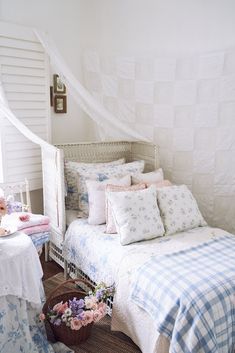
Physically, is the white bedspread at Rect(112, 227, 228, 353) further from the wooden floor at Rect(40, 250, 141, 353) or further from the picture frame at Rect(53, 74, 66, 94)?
the picture frame at Rect(53, 74, 66, 94)

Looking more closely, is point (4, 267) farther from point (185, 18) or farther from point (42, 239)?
point (185, 18)

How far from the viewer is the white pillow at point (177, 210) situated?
2.31m

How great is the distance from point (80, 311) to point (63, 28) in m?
2.52

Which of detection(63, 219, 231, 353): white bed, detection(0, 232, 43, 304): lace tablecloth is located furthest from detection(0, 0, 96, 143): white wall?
detection(0, 232, 43, 304): lace tablecloth

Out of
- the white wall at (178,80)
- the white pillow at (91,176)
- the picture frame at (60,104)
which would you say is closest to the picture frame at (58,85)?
the picture frame at (60,104)

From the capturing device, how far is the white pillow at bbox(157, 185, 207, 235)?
2.31 meters

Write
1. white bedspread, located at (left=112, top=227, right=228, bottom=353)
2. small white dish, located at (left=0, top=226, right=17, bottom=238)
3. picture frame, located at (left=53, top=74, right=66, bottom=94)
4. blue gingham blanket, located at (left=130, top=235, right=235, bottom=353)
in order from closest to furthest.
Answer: blue gingham blanket, located at (left=130, top=235, right=235, bottom=353) < white bedspread, located at (left=112, top=227, right=228, bottom=353) < small white dish, located at (left=0, top=226, right=17, bottom=238) < picture frame, located at (left=53, top=74, right=66, bottom=94)

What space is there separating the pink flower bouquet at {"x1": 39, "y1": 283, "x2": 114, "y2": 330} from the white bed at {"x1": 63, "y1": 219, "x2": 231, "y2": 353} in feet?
0.27

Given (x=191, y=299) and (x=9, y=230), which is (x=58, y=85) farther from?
(x=191, y=299)

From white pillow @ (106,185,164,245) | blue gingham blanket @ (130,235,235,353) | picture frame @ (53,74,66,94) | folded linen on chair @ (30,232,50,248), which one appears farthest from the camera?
picture frame @ (53,74,66,94)

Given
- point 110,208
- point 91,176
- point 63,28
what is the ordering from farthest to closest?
point 63,28, point 91,176, point 110,208

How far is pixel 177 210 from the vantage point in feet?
7.72

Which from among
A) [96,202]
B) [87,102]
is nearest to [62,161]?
[96,202]

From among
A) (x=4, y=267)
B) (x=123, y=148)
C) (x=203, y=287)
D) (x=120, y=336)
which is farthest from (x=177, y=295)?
(x=123, y=148)
